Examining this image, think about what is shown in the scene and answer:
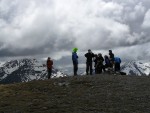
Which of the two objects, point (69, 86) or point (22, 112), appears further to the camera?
point (69, 86)

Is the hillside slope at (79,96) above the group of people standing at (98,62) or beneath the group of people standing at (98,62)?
beneath

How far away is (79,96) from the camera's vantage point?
32.8 meters

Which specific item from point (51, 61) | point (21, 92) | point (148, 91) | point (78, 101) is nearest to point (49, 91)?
point (21, 92)

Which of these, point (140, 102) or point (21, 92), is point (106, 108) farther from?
point (21, 92)

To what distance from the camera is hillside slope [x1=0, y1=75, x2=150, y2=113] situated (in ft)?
95.2

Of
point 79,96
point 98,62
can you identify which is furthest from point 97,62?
point 79,96

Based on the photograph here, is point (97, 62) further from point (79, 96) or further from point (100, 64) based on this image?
point (79, 96)

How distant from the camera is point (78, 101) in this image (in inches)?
1220

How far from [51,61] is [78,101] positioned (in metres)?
18.0

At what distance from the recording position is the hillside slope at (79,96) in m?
29.0

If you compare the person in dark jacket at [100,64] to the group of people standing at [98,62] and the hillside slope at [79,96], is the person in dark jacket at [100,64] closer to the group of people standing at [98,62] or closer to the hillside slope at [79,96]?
the group of people standing at [98,62]

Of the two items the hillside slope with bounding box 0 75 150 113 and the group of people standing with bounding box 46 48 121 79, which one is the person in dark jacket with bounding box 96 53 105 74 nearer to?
the group of people standing with bounding box 46 48 121 79

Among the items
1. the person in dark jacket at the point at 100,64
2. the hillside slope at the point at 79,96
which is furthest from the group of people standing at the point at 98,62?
the hillside slope at the point at 79,96

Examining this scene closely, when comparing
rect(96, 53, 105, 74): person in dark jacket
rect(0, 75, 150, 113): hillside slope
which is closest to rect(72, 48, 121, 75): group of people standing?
rect(96, 53, 105, 74): person in dark jacket
